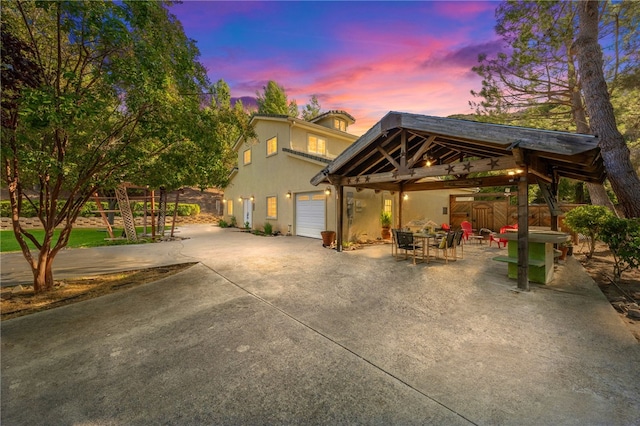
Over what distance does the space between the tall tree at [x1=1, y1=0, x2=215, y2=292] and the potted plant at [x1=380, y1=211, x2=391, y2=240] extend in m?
9.37

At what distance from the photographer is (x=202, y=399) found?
2340mm

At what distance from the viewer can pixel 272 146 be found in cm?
1558

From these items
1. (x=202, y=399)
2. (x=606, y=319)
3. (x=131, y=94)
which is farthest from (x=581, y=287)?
(x=131, y=94)

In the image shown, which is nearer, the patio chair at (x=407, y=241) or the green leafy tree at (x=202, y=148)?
the green leafy tree at (x=202, y=148)

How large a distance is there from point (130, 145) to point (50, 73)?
1.64m

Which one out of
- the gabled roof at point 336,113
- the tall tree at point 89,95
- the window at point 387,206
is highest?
the gabled roof at point 336,113

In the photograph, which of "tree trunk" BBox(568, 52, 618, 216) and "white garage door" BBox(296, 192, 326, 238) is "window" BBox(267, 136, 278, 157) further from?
"tree trunk" BBox(568, 52, 618, 216)

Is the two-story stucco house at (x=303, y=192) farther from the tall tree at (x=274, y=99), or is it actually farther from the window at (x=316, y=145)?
the tall tree at (x=274, y=99)

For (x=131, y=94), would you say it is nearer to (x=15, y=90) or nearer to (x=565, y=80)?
(x=15, y=90)

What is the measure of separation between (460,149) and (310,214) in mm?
7243

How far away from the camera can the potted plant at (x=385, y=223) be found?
12.6 metres

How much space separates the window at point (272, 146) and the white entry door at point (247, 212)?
4.03 m

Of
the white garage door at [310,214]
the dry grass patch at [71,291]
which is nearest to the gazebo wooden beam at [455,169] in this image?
the white garage door at [310,214]

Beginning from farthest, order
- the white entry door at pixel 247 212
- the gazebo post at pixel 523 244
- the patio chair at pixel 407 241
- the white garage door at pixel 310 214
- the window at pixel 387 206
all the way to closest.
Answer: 1. the white entry door at pixel 247 212
2. the window at pixel 387 206
3. the white garage door at pixel 310 214
4. the patio chair at pixel 407 241
5. the gazebo post at pixel 523 244
